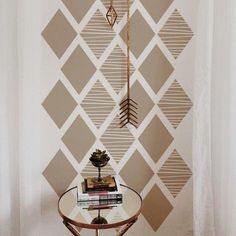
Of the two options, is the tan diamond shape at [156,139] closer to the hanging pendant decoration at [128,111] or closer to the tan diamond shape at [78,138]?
the hanging pendant decoration at [128,111]

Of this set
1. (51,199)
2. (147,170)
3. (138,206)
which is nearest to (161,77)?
(147,170)

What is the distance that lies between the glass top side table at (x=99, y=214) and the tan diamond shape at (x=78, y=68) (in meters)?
0.56

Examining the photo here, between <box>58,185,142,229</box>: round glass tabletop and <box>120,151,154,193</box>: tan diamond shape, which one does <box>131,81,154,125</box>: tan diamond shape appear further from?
<box>58,185,142,229</box>: round glass tabletop

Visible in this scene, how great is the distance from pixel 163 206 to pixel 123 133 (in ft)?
1.46

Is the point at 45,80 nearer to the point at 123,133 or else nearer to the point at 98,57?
the point at 98,57

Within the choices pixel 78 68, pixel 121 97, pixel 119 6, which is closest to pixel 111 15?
pixel 119 6

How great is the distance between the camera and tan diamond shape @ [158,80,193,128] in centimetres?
221

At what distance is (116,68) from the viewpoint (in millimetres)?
2180
